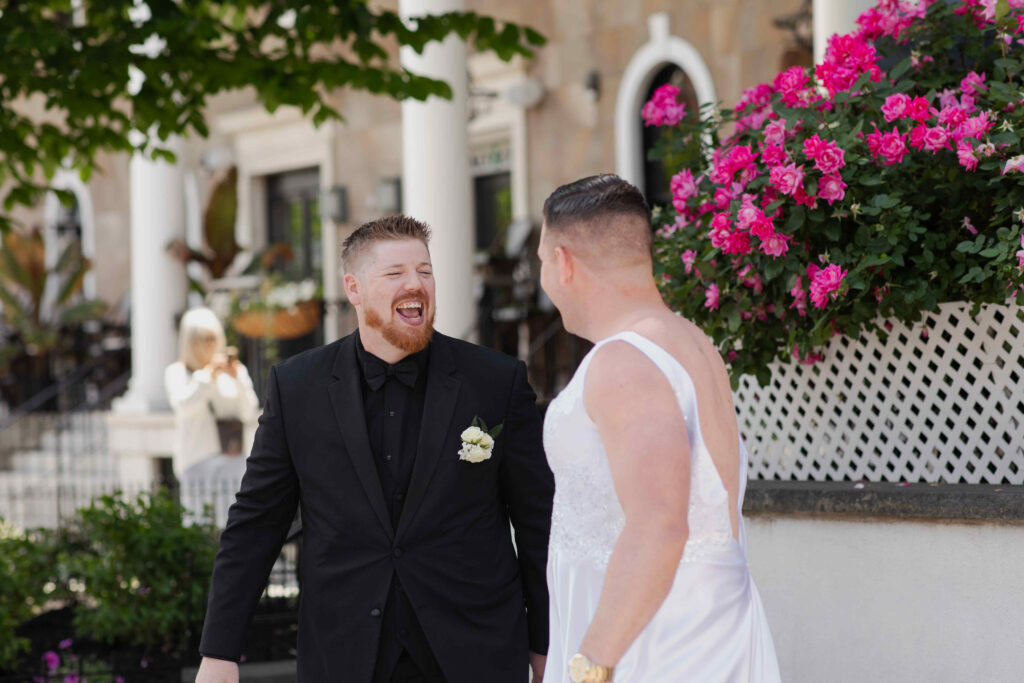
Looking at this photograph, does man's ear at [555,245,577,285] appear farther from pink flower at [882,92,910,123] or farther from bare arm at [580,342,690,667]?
pink flower at [882,92,910,123]

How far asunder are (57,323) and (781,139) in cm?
1525

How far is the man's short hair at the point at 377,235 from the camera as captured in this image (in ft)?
11.6

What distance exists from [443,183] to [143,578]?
3765 mm

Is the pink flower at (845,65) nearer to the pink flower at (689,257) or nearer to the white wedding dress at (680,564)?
→ the pink flower at (689,257)

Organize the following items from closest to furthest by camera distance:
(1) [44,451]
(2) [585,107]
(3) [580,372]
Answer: (3) [580,372] < (2) [585,107] < (1) [44,451]

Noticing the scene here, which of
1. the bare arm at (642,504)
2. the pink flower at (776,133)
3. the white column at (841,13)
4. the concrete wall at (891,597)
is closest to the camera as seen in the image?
the bare arm at (642,504)

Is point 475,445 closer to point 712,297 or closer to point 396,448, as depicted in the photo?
point 396,448

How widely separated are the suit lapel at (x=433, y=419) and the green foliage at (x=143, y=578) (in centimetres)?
374

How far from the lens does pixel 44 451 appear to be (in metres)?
15.4

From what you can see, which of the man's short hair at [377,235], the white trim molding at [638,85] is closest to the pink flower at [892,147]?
the man's short hair at [377,235]

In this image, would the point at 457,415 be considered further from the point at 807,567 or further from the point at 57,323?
the point at 57,323

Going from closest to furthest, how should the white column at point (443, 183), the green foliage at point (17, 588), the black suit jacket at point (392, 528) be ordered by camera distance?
the black suit jacket at point (392, 528), the green foliage at point (17, 588), the white column at point (443, 183)

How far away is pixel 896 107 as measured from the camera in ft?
13.6

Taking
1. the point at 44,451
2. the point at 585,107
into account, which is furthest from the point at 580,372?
the point at 44,451
